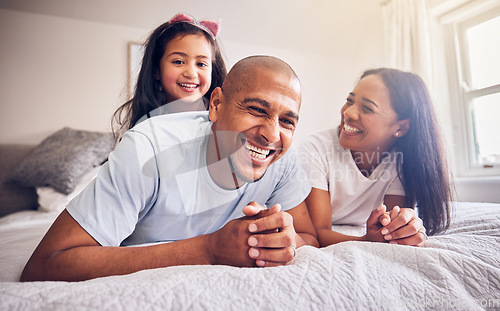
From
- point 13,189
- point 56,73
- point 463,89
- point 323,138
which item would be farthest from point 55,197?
point 463,89

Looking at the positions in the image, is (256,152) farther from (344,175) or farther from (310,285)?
(344,175)

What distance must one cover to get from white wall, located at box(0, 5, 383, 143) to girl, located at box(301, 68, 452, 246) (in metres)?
0.08

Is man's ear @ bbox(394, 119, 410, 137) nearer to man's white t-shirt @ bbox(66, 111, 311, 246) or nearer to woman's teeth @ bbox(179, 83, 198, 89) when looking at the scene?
man's white t-shirt @ bbox(66, 111, 311, 246)

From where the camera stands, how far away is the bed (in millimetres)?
289

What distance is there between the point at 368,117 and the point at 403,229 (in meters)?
0.25

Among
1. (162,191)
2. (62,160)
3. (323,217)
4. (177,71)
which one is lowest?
(323,217)

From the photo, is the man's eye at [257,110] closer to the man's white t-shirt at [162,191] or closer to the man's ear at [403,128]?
the man's white t-shirt at [162,191]

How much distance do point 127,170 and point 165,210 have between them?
4.3 inches

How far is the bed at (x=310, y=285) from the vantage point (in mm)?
289

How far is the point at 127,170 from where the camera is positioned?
465mm

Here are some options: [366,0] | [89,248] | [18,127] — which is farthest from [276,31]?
[18,127]

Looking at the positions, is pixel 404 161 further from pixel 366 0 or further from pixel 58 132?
pixel 58 132

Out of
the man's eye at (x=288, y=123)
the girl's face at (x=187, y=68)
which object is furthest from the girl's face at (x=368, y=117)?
the girl's face at (x=187, y=68)

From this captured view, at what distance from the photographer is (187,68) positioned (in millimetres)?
630
